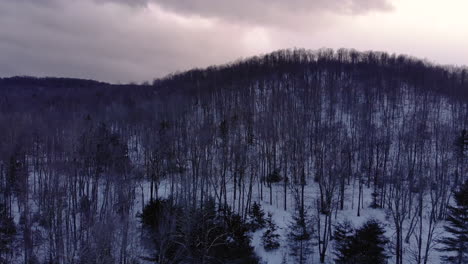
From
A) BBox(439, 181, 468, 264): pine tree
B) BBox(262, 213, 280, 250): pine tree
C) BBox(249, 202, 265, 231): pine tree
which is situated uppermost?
BBox(439, 181, 468, 264): pine tree

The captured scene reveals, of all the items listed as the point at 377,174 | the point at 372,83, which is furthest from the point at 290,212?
the point at 372,83

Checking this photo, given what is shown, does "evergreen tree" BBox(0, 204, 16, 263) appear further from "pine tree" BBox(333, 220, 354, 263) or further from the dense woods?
"pine tree" BBox(333, 220, 354, 263)

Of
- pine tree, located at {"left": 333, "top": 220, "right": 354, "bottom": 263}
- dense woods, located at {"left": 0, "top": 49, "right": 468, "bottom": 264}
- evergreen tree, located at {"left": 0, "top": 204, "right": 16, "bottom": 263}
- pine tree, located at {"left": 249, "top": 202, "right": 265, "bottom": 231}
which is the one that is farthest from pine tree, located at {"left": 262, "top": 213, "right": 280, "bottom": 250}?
evergreen tree, located at {"left": 0, "top": 204, "right": 16, "bottom": 263}

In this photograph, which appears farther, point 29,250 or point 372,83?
point 372,83

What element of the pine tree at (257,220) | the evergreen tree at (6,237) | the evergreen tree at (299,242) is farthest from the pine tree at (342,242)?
the evergreen tree at (6,237)

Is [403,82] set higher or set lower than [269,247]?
higher

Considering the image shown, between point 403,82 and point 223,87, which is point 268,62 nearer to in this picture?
point 223,87

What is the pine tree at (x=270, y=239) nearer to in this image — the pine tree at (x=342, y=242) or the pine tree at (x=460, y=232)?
the pine tree at (x=342, y=242)

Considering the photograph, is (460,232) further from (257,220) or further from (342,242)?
(257,220)
